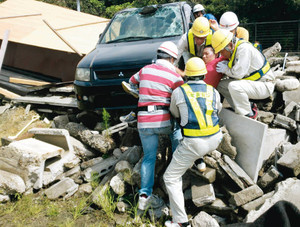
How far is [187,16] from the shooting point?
579 cm

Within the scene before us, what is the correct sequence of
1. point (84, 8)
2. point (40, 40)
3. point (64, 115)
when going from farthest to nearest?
point (84, 8) → point (40, 40) → point (64, 115)

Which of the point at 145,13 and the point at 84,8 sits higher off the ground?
the point at 145,13

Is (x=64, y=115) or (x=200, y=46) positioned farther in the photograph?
(x=64, y=115)

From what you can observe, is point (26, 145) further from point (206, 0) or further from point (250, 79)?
point (206, 0)

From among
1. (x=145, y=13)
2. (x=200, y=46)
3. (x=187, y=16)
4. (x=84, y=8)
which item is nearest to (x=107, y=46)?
(x=145, y=13)

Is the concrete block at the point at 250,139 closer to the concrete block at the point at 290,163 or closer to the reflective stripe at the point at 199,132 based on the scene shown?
the concrete block at the point at 290,163

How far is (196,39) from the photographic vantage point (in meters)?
4.42

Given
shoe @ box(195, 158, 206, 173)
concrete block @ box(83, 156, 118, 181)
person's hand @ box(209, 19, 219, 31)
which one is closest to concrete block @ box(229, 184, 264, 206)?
shoe @ box(195, 158, 206, 173)

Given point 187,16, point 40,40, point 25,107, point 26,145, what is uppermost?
point 187,16

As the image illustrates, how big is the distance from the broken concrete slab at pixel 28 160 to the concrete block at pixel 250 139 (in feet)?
9.73

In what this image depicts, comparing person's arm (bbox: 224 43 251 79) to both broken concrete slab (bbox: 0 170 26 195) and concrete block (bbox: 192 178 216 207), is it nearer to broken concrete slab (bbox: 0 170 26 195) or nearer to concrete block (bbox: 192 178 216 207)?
concrete block (bbox: 192 178 216 207)

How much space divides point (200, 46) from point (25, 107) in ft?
16.9

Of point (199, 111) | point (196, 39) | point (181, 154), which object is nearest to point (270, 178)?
point (181, 154)

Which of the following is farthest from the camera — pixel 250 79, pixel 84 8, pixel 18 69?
pixel 84 8
